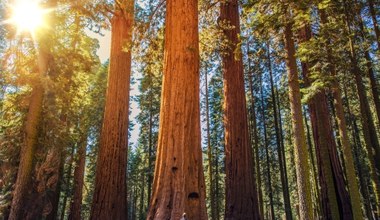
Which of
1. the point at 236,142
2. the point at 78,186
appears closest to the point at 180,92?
the point at 236,142

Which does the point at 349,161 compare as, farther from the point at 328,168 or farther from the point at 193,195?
the point at 193,195

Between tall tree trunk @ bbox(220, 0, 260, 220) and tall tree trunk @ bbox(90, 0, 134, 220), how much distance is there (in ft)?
9.00

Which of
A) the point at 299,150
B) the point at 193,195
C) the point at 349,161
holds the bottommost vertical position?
the point at 193,195

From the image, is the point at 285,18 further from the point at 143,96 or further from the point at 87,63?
the point at 143,96

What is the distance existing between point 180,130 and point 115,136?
14.1ft

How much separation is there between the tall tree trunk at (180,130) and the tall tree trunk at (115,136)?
2.48m

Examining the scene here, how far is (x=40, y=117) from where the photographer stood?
9.91m

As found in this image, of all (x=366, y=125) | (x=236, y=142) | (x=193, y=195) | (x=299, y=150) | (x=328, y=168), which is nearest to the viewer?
(x=193, y=195)

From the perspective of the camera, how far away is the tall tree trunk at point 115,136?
7055mm

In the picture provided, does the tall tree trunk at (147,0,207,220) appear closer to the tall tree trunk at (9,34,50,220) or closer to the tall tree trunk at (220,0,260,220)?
the tall tree trunk at (220,0,260,220)

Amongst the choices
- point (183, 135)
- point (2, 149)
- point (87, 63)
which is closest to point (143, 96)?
point (87, 63)

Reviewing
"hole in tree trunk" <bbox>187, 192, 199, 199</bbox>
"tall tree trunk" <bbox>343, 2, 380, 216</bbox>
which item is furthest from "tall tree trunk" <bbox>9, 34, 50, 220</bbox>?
"tall tree trunk" <bbox>343, 2, 380, 216</bbox>

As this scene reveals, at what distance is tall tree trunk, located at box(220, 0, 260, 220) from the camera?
6.69m

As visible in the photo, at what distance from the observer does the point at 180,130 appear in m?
3.95
